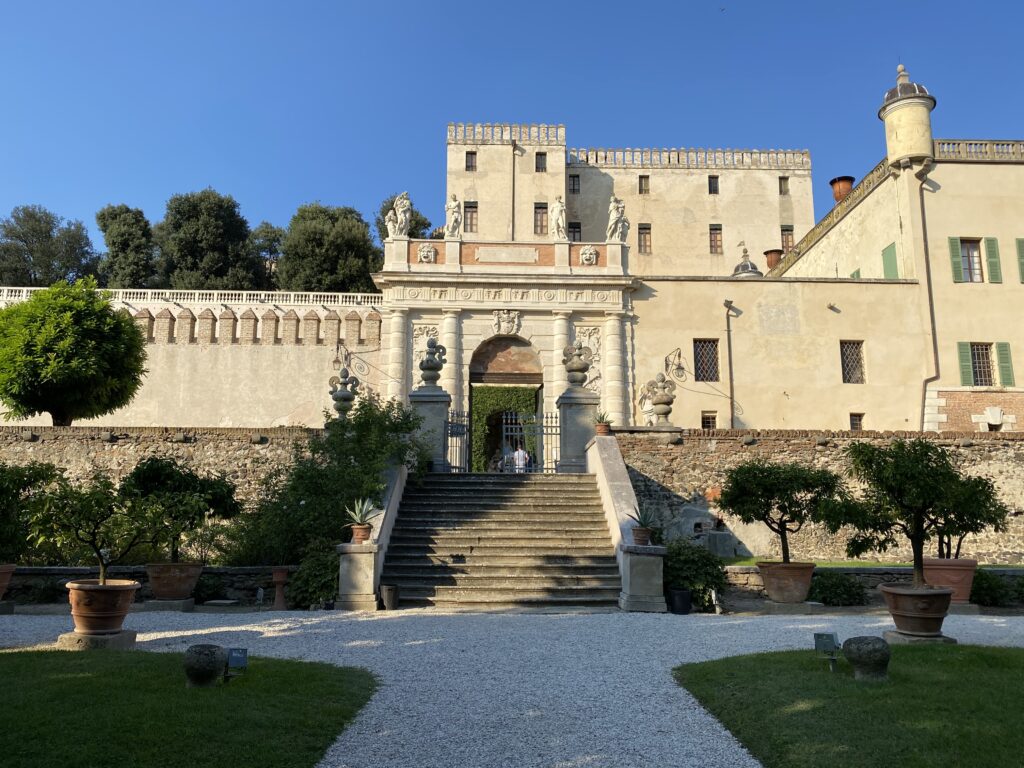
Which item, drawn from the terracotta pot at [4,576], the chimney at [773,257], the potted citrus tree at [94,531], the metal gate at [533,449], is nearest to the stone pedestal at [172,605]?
the potted citrus tree at [94,531]

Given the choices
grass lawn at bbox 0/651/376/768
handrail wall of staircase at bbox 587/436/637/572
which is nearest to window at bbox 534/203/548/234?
handrail wall of staircase at bbox 587/436/637/572

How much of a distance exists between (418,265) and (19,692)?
2051 cm

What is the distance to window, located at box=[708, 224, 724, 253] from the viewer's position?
127 feet

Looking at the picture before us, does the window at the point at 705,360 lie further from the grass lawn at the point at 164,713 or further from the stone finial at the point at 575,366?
the grass lawn at the point at 164,713

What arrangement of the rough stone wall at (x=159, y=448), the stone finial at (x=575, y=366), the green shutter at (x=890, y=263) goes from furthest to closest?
1. the green shutter at (x=890, y=263)
2. the rough stone wall at (x=159, y=448)
3. the stone finial at (x=575, y=366)

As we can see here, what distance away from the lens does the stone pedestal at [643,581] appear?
11.4 meters

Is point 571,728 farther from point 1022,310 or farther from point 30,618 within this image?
point 1022,310

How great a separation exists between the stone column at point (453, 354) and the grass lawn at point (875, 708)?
1758cm

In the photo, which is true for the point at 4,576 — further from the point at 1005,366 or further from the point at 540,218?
the point at 540,218

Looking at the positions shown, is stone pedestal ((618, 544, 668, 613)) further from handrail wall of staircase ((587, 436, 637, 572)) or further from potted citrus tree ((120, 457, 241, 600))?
potted citrus tree ((120, 457, 241, 600))

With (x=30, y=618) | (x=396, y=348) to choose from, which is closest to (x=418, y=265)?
(x=396, y=348)

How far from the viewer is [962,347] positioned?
79.6 feet

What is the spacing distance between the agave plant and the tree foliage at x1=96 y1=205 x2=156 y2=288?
112 ft

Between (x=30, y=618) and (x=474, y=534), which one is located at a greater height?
(x=474, y=534)
